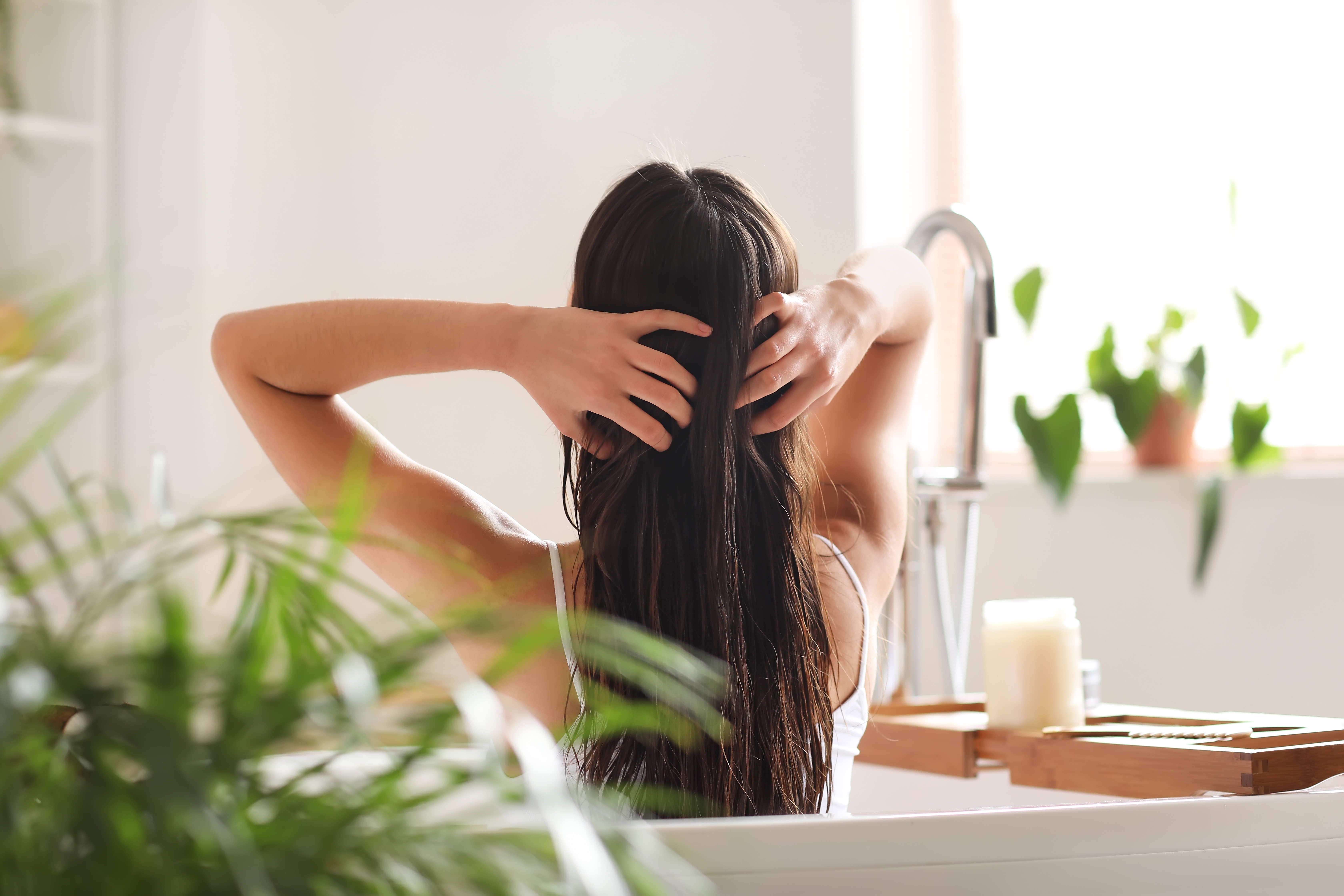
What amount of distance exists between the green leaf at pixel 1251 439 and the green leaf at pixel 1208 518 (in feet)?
0.37

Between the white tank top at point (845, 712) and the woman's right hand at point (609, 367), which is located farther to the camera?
the white tank top at point (845, 712)

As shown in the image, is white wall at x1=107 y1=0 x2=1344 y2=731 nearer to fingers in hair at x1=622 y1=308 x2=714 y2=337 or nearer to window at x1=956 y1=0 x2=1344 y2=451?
window at x1=956 y1=0 x2=1344 y2=451

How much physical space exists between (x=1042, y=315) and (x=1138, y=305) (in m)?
0.17

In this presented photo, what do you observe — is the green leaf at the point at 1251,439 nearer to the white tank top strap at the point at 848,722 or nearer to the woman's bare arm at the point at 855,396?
the woman's bare arm at the point at 855,396

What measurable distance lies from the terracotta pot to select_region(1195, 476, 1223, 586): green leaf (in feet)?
0.67

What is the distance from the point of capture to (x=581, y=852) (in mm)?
261

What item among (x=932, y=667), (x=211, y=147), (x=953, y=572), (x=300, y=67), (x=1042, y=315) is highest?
(x=300, y=67)

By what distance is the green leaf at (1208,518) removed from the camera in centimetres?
194

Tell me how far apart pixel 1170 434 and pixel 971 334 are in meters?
0.95

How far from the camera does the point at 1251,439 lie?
80.4 inches

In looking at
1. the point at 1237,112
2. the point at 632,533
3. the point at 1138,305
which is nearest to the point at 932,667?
the point at 1138,305

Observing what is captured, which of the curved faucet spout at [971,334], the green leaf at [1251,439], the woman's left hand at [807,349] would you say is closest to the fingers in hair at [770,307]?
the woman's left hand at [807,349]

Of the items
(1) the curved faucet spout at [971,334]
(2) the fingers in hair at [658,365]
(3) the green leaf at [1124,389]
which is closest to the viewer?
(2) the fingers in hair at [658,365]

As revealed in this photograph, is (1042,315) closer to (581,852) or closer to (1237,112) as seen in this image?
(1237,112)
